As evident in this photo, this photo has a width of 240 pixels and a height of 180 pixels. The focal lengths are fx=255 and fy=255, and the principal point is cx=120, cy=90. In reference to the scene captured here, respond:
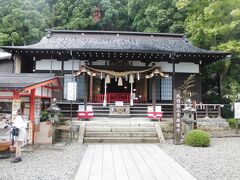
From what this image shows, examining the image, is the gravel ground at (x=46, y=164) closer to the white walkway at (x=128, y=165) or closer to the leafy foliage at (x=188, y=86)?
the white walkway at (x=128, y=165)

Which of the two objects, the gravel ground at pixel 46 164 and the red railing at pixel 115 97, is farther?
the red railing at pixel 115 97

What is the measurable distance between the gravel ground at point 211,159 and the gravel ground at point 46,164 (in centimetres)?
361

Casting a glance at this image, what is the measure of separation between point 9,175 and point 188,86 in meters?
14.6

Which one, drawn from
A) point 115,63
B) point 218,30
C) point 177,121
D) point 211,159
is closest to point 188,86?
point 218,30

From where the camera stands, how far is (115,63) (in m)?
18.9

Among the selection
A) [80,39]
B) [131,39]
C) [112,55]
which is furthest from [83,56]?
[131,39]

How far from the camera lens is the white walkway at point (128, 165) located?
22.9ft

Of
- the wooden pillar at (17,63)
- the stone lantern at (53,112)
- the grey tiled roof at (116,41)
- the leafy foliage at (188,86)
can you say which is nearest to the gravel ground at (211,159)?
the stone lantern at (53,112)

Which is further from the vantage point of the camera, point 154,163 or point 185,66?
point 185,66

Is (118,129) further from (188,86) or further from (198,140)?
(188,86)

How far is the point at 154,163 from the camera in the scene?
844 cm

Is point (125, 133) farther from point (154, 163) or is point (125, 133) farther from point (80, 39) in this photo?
point (80, 39)

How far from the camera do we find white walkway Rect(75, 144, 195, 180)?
6.97 meters

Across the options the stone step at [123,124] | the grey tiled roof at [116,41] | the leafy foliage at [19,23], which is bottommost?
the stone step at [123,124]
